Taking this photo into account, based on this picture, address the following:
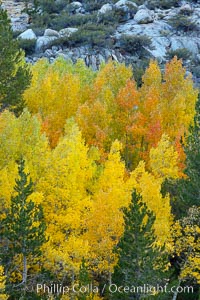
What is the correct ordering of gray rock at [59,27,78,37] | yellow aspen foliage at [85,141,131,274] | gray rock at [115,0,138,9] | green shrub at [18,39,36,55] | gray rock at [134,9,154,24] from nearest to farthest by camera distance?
yellow aspen foliage at [85,141,131,274]
green shrub at [18,39,36,55]
gray rock at [59,27,78,37]
gray rock at [134,9,154,24]
gray rock at [115,0,138,9]

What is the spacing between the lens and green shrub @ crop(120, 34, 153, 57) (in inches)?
2432

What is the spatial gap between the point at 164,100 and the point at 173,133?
4648 millimetres

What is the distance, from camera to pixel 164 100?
134 ft

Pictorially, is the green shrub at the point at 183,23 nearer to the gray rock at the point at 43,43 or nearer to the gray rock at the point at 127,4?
the gray rock at the point at 127,4

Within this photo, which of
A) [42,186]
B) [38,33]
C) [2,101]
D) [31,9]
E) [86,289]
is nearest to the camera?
[86,289]

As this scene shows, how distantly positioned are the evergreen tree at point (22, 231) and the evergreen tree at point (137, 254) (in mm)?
4090

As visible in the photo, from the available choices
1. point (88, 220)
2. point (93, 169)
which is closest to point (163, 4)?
point (93, 169)

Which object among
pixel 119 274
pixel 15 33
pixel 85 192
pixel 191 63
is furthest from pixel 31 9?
pixel 119 274

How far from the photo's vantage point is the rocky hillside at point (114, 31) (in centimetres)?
6059

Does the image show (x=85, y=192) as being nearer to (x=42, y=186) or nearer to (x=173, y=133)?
(x=42, y=186)

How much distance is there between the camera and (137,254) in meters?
21.6

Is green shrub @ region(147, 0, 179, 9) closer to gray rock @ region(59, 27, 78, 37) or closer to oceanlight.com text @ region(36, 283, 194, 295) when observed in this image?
gray rock @ region(59, 27, 78, 37)

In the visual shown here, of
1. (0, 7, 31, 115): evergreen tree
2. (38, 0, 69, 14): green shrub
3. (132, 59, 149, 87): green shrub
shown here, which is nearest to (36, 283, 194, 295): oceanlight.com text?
(0, 7, 31, 115): evergreen tree

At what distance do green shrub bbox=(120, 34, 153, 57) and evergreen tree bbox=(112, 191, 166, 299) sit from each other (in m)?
43.2
